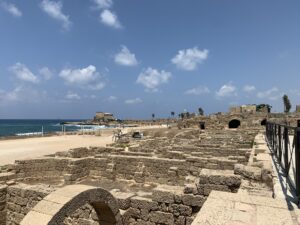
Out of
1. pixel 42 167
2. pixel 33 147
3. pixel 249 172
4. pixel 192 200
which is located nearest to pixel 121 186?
pixel 42 167

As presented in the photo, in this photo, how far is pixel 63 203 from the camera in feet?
12.3

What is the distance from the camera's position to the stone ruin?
13.7ft

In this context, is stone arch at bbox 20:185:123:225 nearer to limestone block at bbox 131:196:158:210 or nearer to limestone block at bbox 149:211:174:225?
limestone block at bbox 131:196:158:210

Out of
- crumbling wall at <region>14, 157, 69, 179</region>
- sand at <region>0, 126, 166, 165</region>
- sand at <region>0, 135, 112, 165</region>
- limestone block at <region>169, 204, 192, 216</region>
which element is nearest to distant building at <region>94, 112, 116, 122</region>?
sand at <region>0, 126, 166, 165</region>

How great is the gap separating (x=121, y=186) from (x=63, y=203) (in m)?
8.32

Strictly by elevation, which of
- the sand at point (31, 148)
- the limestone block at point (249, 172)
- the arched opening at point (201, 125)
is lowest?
the sand at point (31, 148)

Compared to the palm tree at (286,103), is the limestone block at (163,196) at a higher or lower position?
lower

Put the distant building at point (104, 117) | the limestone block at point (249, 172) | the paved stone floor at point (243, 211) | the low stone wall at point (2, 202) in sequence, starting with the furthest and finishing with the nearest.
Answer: the distant building at point (104, 117), the low stone wall at point (2, 202), the limestone block at point (249, 172), the paved stone floor at point (243, 211)

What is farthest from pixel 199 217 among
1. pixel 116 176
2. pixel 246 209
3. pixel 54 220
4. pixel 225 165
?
pixel 116 176

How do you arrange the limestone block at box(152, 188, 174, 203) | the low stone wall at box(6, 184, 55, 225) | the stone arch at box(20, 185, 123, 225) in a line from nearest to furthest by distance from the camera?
the stone arch at box(20, 185, 123, 225) < the limestone block at box(152, 188, 174, 203) < the low stone wall at box(6, 184, 55, 225)

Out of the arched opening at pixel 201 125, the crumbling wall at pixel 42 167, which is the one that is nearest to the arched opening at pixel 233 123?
the arched opening at pixel 201 125

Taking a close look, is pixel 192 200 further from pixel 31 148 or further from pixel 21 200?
pixel 31 148

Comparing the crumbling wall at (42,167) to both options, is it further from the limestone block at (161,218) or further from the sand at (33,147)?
the limestone block at (161,218)

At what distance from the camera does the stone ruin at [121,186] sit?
419 cm
